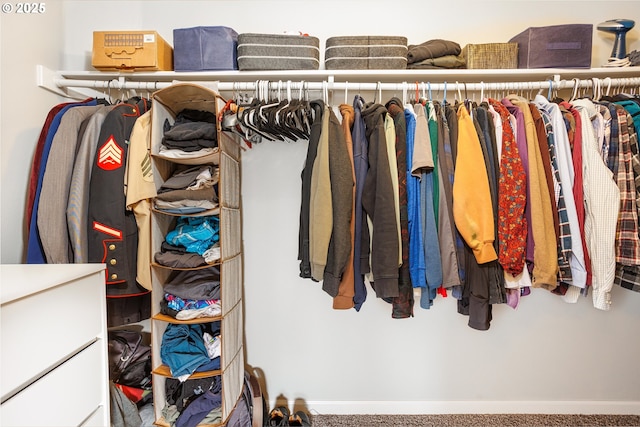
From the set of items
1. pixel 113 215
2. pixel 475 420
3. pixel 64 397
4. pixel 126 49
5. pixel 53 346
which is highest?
pixel 126 49

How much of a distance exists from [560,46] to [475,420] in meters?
2.04

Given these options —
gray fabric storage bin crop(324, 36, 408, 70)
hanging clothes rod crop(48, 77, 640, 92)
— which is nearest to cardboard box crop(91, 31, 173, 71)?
hanging clothes rod crop(48, 77, 640, 92)

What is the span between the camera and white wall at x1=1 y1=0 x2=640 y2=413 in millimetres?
1845

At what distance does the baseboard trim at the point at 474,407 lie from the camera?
192cm

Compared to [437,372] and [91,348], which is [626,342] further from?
[91,348]

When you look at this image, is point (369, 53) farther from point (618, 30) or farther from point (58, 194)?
point (58, 194)

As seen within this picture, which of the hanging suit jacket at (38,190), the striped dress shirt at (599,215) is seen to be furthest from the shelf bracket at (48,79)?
the striped dress shirt at (599,215)

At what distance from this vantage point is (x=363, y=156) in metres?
1.37

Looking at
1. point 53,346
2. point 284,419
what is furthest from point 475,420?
point 53,346

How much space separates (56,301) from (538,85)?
208cm

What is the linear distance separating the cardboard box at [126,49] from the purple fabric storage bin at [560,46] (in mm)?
1818

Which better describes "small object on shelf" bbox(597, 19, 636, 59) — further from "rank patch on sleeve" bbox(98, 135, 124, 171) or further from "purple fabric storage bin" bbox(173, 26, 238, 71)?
"rank patch on sleeve" bbox(98, 135, 124, 171)

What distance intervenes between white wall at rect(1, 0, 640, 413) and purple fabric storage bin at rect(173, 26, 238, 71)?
1.11 ft

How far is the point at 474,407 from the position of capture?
1.93 metres
